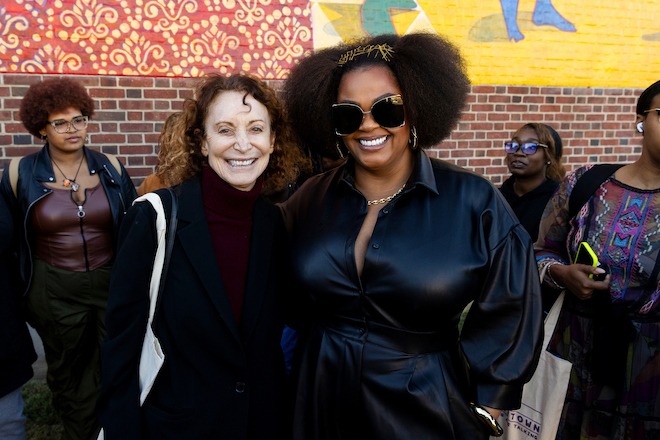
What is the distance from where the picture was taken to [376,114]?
Answer: 2.06 meters

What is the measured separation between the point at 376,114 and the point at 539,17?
200 inches

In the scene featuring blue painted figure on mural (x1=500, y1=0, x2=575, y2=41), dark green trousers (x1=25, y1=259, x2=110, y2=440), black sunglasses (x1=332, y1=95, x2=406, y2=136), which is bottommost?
dark green trousers (x1=25, y1=259, x2=110, y2=440)

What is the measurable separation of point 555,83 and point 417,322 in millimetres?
5451

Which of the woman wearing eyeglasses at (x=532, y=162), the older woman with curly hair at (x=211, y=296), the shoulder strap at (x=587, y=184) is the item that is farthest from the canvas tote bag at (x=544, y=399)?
the woman wearing eyeglasses at (x=532, y=162)

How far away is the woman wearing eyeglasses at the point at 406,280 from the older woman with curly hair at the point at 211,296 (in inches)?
7.5

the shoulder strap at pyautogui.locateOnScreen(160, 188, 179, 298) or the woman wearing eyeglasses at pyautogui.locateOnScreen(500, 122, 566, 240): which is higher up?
A: the woman wearing eyeglasses at pyautogui.locateOnScreen(500, 122, 566, 240)

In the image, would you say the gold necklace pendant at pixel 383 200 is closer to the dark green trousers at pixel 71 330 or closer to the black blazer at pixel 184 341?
the black blazer at pixel 184 341

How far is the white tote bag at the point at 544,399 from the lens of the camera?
2471 mm

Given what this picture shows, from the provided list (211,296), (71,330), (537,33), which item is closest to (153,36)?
(71,330)

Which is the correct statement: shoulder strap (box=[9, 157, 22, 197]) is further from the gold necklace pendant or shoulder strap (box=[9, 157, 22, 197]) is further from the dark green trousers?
the gold necklace pendant

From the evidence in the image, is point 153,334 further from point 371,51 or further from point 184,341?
point 371,51

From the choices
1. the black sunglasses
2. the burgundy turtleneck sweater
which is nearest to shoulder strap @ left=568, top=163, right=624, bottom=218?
the black sunglasses

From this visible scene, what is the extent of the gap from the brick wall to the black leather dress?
11.4 feet

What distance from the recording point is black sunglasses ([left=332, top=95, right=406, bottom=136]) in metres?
2.06
